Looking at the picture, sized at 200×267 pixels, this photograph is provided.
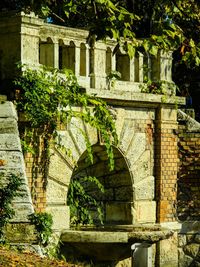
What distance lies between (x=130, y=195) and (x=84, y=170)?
0.86 meters

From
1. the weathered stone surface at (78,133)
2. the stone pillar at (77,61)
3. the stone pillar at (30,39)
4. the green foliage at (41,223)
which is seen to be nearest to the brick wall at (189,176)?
the weathered stone surface at (78,133)

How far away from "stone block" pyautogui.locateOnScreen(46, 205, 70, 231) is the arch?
1147 mm

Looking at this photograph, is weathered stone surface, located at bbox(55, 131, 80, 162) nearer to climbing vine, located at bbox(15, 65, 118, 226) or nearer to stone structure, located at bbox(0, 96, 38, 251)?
climbing vine, located at bbox(15, 65, 118, 226)

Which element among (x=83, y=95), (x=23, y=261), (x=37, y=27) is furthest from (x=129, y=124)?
(x=23, y=261)

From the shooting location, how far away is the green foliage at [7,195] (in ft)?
26.8

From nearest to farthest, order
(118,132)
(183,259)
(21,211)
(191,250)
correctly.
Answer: (21,211) < (118,132) < (183,259) < (191,250)

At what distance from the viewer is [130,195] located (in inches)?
495

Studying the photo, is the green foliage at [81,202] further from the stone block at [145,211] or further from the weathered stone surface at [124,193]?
the stone block at [145,211]

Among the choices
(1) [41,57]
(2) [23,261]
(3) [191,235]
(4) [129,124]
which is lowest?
(3) [191,235]

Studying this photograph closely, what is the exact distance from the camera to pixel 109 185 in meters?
12.9

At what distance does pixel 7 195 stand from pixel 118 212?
460 centimetres

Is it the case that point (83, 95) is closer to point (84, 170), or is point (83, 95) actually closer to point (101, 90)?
point (101, 90)

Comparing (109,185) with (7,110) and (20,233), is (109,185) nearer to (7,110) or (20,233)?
(7,110)

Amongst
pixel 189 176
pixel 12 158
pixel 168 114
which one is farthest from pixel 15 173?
→ pixel 189 176
